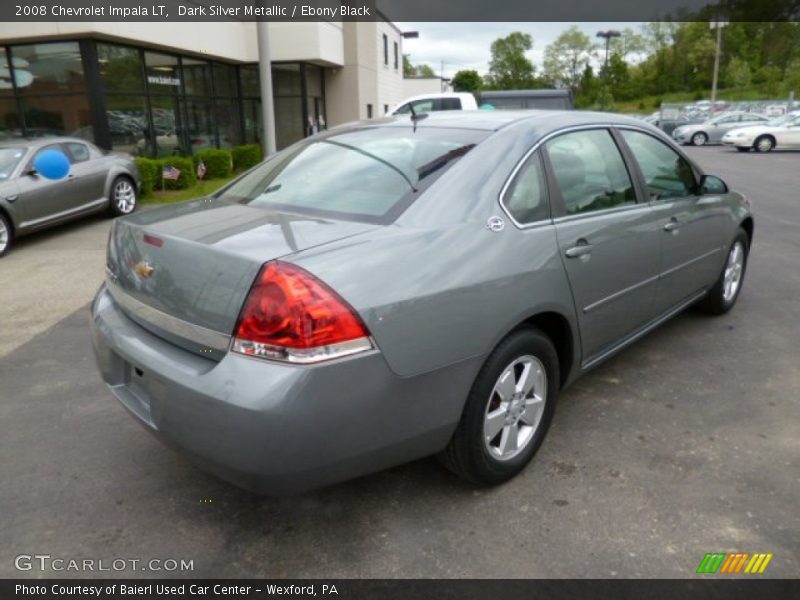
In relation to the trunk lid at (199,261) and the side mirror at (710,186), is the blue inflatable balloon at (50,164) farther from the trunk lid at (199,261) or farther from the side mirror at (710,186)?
the side mirror at (710,186)

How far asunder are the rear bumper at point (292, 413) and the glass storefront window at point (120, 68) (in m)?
13.4

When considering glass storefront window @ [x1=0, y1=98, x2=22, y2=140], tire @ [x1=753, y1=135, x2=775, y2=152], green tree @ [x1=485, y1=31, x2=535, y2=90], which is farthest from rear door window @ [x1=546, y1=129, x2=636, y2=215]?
green tree @ [x1=485, y1=31, x2=535, y2=90]

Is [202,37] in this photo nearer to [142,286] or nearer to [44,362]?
[44,362]

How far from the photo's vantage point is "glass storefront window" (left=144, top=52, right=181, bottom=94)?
15.5 m

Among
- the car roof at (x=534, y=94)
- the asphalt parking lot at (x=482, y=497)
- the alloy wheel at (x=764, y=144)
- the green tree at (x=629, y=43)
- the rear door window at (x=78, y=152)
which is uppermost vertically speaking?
the green tree at (x=629, y=43)

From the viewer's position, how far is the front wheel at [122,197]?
10.2 m

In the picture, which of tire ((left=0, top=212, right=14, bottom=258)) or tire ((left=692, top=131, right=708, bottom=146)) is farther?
tire ((left=692, top=131, right=708, bottom=146))

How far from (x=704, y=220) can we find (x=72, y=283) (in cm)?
587

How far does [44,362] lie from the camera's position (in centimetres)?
442

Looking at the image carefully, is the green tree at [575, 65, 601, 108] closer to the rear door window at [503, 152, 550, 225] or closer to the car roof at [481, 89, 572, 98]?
the car roof at [481, 89, 572, 98]

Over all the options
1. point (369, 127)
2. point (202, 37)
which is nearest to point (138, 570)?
point (369, 127)

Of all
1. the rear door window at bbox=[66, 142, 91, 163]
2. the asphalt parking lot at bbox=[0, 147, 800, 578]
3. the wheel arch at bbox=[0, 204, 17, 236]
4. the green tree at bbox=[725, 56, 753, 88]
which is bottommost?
the asphalt parking lot at bbox=[0, 147, 800, 578]

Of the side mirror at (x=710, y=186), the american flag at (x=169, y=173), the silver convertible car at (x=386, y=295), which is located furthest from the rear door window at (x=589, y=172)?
the american flag at (x=169, y=173)

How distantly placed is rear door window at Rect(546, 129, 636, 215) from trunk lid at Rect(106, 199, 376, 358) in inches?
46.6
